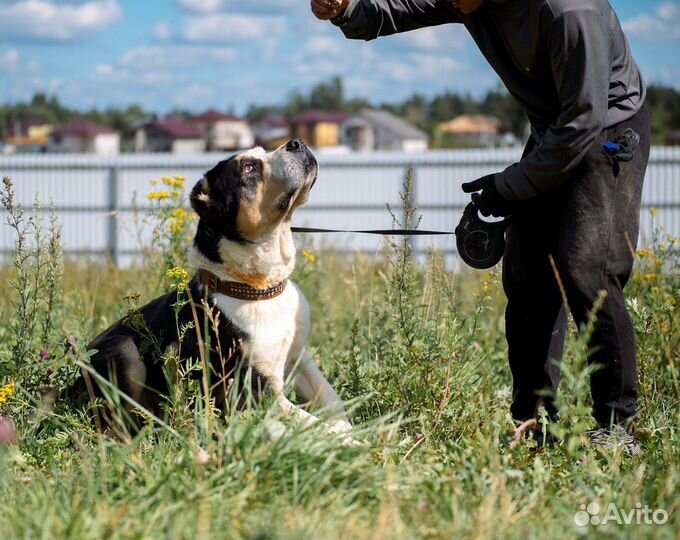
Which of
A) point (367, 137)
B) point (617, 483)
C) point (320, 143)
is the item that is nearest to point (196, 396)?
point (617, 483)

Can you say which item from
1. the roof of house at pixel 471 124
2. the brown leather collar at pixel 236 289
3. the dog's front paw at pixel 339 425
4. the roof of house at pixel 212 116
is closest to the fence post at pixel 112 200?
the brown leather collar at pixel 236 289

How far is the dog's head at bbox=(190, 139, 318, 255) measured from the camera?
16.3ft

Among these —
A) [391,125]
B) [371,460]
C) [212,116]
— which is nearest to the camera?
[371,460]

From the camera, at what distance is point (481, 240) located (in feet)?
15.3

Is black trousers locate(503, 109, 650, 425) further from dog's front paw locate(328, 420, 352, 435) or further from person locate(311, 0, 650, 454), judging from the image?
dog's front paw locate(328, 420, 352, 435)

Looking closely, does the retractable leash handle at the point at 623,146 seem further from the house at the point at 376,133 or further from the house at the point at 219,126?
the house at the point at 376,133

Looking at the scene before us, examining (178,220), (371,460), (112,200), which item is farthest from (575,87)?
(112,200)

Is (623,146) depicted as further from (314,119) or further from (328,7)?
(314,119)

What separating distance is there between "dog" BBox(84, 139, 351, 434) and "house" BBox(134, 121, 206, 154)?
229 feet

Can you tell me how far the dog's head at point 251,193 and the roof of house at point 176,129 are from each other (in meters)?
72.8

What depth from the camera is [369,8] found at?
194 inches

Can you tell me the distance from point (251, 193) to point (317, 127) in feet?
246

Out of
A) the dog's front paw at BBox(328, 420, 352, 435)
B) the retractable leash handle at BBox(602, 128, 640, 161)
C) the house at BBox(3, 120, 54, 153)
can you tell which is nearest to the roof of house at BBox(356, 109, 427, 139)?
the house at BBox(3, 120, 54, 153)

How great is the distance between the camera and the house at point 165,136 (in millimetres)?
75506
